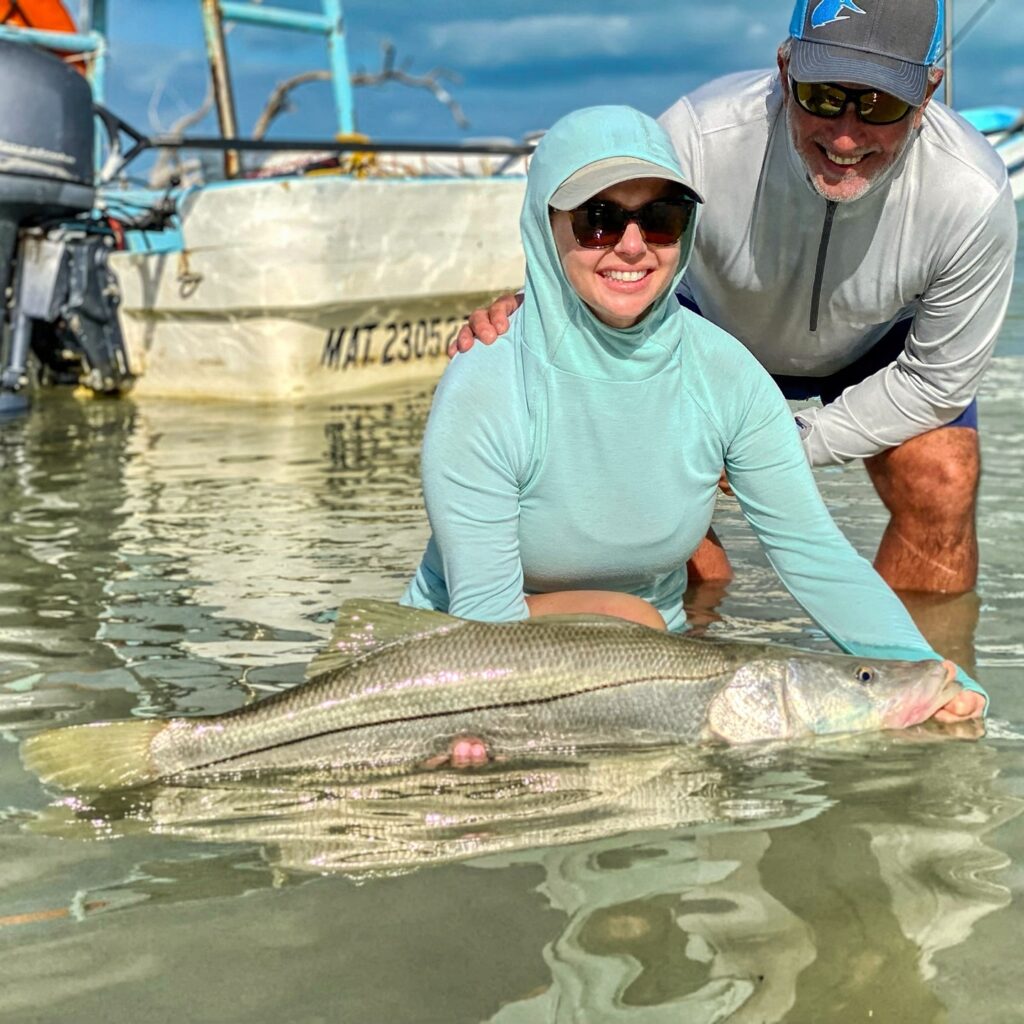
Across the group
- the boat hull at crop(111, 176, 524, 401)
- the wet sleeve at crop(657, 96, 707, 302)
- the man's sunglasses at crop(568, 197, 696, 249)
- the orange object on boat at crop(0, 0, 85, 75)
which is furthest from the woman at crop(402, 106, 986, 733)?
the orange object on boat at crop(0, 0, 85, 75)

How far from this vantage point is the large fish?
12.1 ft

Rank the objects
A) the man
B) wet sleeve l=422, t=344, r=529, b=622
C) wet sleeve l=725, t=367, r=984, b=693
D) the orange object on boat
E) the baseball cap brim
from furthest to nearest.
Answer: the orange object on boat, the man, the baseball cap brim, wet sleeve l=725, t=367, r=984, b=693, wet sleeve l=422, t=344, r=529, b=622

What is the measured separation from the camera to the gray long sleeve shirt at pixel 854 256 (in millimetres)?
4980

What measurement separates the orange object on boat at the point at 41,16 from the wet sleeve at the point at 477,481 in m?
10.4

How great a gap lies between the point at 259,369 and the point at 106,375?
4.89ft

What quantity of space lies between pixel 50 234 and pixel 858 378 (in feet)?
28.1

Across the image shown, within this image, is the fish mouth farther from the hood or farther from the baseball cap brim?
the baseball cap brim

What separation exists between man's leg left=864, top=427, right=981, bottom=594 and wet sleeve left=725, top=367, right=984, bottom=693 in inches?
67.8

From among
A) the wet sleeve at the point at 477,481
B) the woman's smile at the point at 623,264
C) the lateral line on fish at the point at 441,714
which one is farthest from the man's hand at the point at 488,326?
the lateral line on fish at the point at 441,714

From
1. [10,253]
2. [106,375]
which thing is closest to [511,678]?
[10,253]

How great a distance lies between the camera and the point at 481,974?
2.79 metres

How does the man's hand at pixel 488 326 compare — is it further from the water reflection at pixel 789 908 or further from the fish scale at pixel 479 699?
the water reflection at pixel 789 908

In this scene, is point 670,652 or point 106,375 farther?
point 106,375

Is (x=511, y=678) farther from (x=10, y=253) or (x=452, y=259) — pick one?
(x=452, y=259)
